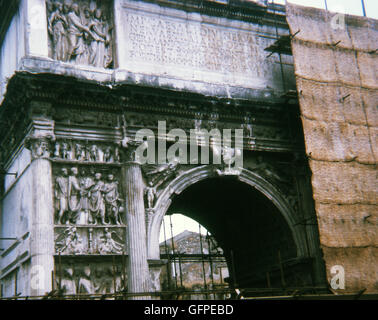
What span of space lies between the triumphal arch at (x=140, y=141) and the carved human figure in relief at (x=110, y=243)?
0.9 inches

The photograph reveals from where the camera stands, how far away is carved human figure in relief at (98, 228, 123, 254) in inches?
481

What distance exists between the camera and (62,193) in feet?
40.3

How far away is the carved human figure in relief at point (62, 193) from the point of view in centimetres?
1211

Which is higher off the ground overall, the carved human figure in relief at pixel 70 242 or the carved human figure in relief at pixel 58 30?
the carved human figure in relief at pixel 58 30

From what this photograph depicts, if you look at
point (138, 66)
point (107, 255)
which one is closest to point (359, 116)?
point (138, 66)

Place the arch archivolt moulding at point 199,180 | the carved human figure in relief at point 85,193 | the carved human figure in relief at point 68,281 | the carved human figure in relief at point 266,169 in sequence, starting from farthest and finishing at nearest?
the carved human figure in relief at point 266,169, the arch archivolt moulding at point 199,180, the carved human figure in relief at point 85,193, the carved human figure in relief at point 68,281

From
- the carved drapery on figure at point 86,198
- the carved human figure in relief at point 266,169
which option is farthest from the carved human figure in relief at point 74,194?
the carved human figure in relief at point 266,169

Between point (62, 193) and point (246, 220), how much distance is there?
528 cm

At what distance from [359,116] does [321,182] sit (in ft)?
7.13

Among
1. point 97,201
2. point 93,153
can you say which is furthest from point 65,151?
point 97,201

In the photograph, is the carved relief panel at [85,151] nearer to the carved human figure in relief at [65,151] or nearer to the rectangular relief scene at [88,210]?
the carved human figure in relief at [65,151]

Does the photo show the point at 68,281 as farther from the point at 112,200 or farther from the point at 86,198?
the point at 112,200

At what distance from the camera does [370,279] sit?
1410 centimetres
